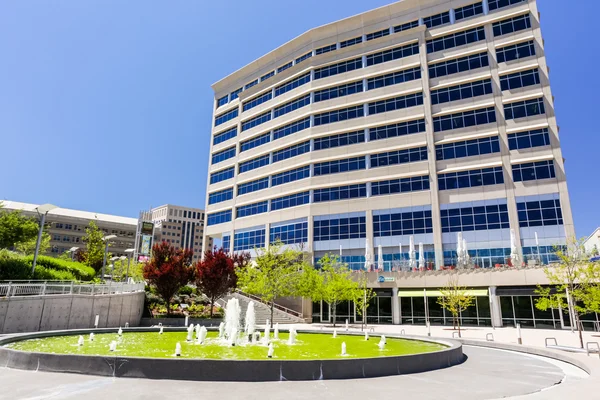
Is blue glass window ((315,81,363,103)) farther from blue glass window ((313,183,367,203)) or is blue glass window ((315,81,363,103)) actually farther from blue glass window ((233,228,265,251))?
blue glass window ((233,228,265,251))

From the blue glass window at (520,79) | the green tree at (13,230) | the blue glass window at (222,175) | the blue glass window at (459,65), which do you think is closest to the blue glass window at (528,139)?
the blue glass window at (520,79)

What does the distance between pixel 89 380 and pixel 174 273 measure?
78.3 feet

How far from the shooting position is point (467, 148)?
140 ft

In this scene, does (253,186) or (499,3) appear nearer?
(499,3)

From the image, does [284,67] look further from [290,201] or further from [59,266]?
[59,266]

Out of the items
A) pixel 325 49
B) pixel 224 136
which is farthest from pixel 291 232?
pixel 325 49

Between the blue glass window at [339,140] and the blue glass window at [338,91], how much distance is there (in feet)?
18.6

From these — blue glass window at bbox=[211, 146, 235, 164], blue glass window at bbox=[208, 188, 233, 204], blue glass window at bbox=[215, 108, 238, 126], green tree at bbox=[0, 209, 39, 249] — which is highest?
blue glass window at bbox=[215, 108, 238, 126]

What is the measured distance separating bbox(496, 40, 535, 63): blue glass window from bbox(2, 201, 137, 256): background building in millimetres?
111432

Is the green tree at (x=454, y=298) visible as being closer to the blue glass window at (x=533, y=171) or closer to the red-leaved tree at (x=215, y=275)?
the blue glass window at (x=533, y=171)

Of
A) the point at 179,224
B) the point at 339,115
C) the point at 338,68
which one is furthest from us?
the point at 179,224

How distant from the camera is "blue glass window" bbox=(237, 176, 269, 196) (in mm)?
55531

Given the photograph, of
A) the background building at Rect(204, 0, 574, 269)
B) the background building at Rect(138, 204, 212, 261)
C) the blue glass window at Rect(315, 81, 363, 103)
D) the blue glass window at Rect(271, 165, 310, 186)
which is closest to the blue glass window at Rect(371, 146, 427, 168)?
the background building at Rect(204, 0, 574, 269)

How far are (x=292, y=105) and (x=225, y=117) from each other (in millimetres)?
15993
